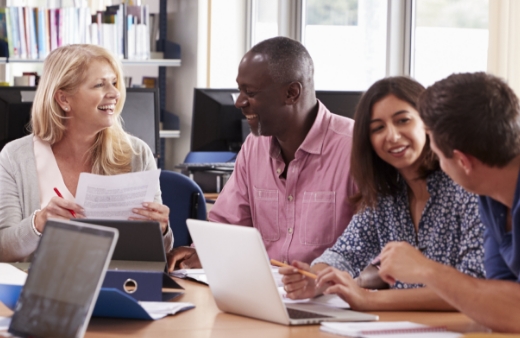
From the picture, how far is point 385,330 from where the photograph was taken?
1484 mm

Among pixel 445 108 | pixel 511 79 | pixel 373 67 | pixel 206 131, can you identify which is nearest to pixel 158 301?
pixel 445 108

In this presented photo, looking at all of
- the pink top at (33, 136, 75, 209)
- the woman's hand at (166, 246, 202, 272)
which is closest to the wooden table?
the woman's hand at (166, 246, 202, 272)

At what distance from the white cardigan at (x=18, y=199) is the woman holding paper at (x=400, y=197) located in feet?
2.00

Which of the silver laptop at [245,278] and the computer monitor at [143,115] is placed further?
the computer monitor at [143,115]

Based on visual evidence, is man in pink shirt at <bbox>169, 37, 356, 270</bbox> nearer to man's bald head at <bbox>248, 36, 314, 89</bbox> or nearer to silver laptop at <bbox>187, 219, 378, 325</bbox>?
man's bald head at <bbox>248, 36, 314, 89</bbox>

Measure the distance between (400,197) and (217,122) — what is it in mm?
1984

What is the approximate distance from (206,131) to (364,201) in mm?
1996

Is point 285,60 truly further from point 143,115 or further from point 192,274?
point 143,115

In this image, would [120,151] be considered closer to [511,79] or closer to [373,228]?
[373,228]

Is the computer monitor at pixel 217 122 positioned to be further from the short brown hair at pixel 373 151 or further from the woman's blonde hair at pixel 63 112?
the short brown hair at pixel 373 151

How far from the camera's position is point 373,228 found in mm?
2082

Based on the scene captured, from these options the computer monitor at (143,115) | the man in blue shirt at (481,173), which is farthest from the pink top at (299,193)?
the computer monitor at (143,115)

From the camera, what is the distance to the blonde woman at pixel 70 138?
2.50m

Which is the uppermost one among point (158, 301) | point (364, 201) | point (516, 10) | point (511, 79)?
point (516, 10)
